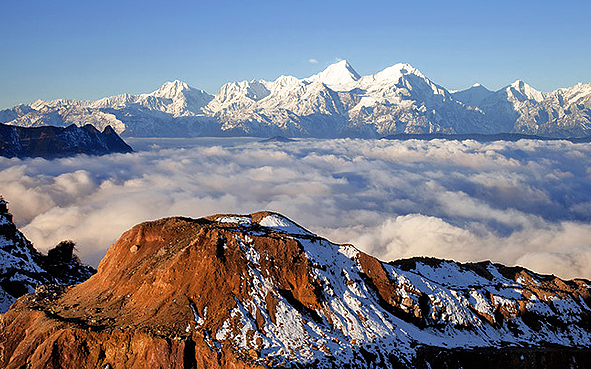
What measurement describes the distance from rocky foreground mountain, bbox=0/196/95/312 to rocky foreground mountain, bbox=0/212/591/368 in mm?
22892

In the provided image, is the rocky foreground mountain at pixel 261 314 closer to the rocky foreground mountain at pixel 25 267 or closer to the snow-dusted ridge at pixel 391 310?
the snow-dusted ridge at pixel 391 310

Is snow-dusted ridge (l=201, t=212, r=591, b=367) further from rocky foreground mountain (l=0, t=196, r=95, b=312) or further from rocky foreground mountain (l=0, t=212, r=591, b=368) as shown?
rocky foreground mountain (l=0, t=196, r=95, b=312)

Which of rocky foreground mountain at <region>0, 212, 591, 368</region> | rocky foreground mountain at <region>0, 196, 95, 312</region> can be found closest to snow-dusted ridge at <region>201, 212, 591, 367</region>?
rocky foreground mountain at <region>0, 212, 591, 368</region>

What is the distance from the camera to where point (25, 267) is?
93.8 m

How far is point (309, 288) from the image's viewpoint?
61.5 metres

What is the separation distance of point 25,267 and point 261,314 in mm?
63987

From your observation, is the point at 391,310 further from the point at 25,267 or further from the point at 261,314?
the point at 25,267

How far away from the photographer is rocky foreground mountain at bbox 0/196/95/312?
274 feet

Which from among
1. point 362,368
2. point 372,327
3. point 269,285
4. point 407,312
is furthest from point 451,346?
point 269,285

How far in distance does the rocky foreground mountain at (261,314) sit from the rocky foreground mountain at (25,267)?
901 inches

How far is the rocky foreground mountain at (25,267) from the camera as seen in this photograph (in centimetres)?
8362

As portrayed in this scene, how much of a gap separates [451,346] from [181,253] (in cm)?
4026

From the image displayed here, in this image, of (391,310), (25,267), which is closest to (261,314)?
(391,310)

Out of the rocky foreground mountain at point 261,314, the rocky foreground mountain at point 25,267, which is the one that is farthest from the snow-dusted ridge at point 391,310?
the rocky foreground mountain at point 25,267
